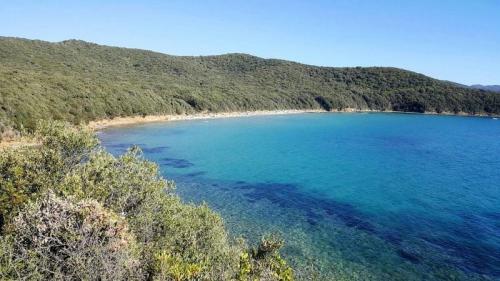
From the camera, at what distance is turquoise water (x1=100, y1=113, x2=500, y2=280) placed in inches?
1262

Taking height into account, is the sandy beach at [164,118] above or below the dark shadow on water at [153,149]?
above

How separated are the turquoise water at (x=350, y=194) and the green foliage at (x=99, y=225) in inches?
351

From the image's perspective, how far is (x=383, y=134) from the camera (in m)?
128

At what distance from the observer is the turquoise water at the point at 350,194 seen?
32062mm

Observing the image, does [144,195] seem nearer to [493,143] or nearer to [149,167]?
[149,167]

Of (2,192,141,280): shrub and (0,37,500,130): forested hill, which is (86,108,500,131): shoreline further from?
(2,192,141,280): shrub

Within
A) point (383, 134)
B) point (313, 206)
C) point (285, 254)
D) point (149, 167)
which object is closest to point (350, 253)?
point (285, 254)

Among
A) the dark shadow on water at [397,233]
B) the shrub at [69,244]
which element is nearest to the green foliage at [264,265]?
the shrub at [69,244]

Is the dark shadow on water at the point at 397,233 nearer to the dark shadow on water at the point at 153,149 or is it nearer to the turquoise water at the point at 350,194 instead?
the turquoise water at the point at 350,194

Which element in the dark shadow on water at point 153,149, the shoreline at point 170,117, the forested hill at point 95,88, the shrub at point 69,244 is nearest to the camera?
the shrub at point 69,244

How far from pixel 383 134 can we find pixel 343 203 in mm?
85222

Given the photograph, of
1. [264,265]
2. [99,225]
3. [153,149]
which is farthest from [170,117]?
[99,225]

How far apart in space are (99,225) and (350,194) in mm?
41264

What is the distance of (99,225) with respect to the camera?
16844 millimetres
